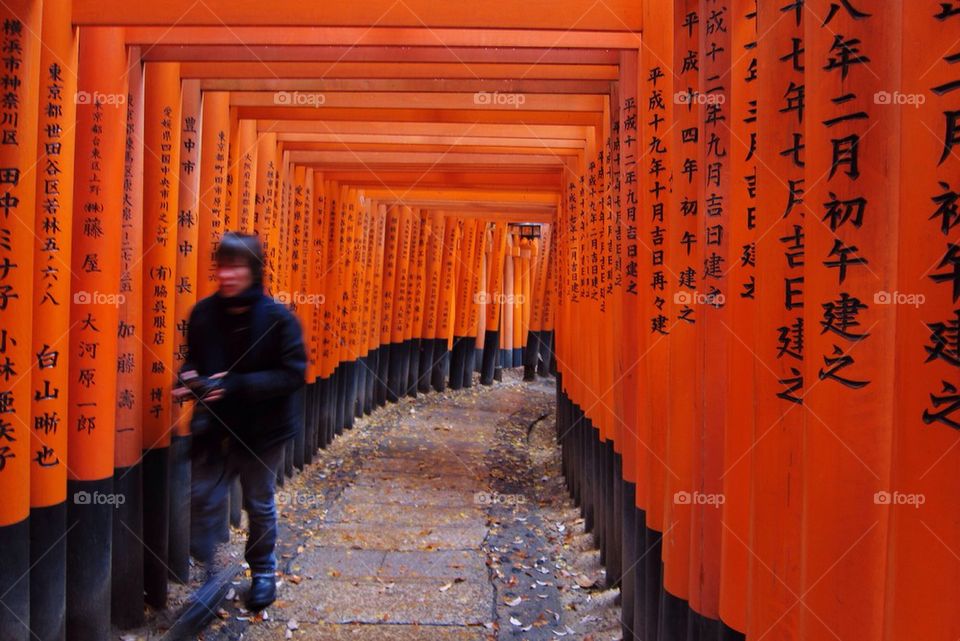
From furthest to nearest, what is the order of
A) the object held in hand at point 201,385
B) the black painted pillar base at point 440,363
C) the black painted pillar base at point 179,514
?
the black painted pillar base at point 440,363, the black painted pillar base at point 179,514, the object held in hand at point 201,385

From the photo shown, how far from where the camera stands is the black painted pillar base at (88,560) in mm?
3590

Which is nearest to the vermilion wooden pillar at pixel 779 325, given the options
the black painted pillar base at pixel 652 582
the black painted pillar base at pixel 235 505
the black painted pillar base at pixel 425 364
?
the black painted pillar base at pixel 652 582

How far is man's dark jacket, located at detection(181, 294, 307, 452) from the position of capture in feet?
11.8

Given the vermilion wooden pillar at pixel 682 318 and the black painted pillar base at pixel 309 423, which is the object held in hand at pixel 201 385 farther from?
the black painted pillar base at pixel 309 423

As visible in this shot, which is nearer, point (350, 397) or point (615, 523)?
point (615, 523)

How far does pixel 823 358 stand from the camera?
172cm

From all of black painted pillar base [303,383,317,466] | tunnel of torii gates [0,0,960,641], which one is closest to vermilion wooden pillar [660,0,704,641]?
tunnel of torii gates [0,0,960,641]

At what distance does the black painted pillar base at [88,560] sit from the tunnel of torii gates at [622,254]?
14mm

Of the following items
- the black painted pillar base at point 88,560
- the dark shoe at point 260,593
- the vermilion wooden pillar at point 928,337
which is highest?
the vermilion wooden pillar at point 928,337

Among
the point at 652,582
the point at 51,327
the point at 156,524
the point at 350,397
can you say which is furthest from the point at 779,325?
the point at 350,397

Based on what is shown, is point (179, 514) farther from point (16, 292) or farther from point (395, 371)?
point (395, 371)

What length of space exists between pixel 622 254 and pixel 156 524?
3.24 metres

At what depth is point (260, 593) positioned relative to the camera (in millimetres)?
4137

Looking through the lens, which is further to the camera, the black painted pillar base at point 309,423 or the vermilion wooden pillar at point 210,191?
the black painted pillar base at point 309,423
